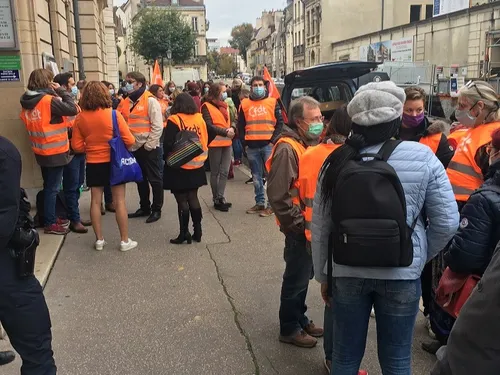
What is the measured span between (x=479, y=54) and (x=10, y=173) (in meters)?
27.2

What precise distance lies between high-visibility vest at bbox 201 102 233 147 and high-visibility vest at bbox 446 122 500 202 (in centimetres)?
432

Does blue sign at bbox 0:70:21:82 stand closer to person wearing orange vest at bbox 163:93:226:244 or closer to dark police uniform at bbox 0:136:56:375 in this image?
person wearing orange vest at bbox 163:93:226:244

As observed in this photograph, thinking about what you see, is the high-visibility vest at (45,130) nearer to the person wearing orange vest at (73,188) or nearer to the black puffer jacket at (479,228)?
the person wearing orange vest at (73,188)

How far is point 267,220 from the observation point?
22.3 feet

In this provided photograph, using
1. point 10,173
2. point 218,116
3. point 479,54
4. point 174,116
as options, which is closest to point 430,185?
point 10,173

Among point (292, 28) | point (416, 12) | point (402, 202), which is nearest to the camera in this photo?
point (402, 202)

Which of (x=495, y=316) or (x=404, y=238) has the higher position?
(x=495, y=316)

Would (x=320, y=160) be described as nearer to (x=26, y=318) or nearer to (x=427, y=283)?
(x=427, y=283)

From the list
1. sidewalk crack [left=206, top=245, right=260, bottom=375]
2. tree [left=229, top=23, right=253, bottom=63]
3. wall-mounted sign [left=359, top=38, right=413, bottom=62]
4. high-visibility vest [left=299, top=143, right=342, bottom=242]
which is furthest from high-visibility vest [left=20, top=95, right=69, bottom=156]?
tree [left=229, top=23, right=253, bottom=63]

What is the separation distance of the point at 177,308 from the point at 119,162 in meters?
1.97

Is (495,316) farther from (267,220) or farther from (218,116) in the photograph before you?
(218,116)

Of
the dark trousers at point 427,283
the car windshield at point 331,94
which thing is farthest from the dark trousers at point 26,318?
the car windshield at point 331,94

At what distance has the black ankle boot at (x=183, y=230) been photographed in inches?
229

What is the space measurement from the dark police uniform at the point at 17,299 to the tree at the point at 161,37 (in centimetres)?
3433
